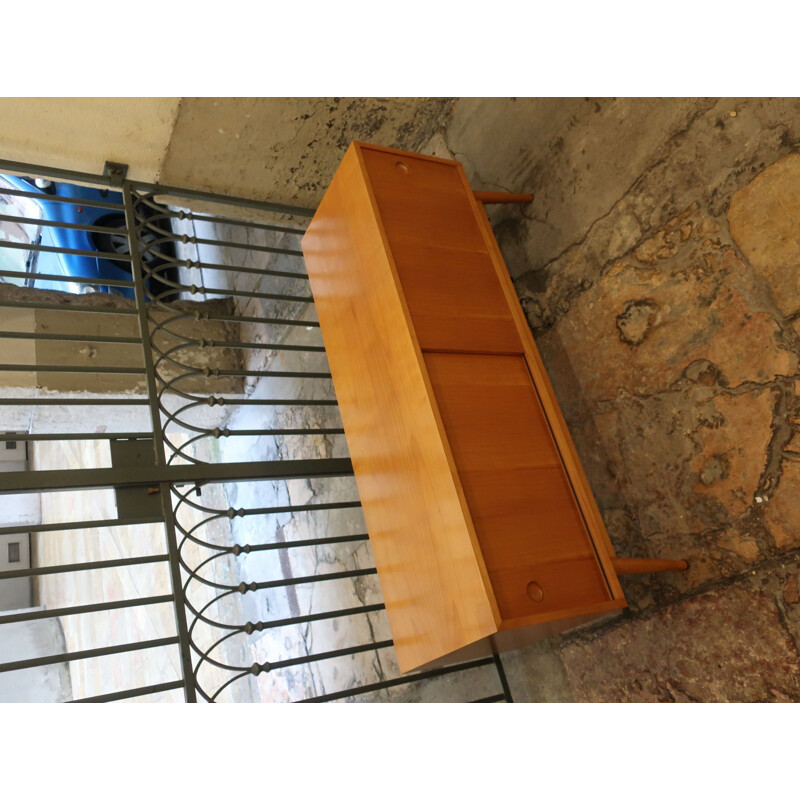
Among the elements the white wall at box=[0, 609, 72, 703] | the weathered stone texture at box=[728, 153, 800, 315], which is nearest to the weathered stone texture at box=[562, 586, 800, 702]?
the weathered stone texture at box=[728, 153, 800, 315]

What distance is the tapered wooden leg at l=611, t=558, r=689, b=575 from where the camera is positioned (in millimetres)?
1527

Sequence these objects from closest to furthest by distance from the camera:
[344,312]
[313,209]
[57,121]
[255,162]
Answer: [344,312] → [57,121] → [255,162] → [313,209]

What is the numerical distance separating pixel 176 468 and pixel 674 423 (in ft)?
4.34

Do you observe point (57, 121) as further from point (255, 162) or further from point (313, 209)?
point (313, 209)

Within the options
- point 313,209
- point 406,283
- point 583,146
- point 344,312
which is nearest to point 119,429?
point 313,209

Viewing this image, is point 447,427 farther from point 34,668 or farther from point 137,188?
point 34,668

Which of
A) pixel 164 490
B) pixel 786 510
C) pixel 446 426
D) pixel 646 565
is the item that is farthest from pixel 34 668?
pixel 786 510

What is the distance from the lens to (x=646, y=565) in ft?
5.10

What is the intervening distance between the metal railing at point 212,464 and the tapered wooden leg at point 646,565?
0.72m

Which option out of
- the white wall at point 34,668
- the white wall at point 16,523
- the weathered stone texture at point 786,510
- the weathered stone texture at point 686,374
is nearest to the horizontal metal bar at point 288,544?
the weathered stone texture at point 686,374

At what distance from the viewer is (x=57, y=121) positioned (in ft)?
7.03

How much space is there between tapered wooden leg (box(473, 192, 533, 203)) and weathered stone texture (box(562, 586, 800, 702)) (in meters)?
1.22

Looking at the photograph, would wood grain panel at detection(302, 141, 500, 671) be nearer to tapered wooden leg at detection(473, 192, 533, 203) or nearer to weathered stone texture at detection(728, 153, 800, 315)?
tapered wooden leg at detection(473, 192, 533, 203)

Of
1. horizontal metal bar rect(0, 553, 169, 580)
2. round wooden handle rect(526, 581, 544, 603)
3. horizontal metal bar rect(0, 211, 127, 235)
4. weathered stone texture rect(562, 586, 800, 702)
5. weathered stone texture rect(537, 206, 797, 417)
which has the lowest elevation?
weathered stone texture rect(562, 586, 800, 702)
